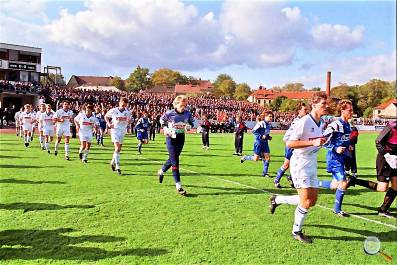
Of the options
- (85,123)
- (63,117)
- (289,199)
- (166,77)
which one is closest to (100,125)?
(63,117)

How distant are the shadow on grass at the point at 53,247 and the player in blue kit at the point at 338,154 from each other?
3.89m

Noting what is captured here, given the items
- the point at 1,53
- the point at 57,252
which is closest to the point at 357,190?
the point at 57,252

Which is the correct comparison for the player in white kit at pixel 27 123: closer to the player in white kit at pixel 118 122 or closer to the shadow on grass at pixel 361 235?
the player in white kit at pixel 118 122

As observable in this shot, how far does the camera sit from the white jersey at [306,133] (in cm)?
604

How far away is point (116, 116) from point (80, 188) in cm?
338

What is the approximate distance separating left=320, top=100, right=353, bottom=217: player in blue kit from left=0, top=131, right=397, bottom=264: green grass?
0.42 metres

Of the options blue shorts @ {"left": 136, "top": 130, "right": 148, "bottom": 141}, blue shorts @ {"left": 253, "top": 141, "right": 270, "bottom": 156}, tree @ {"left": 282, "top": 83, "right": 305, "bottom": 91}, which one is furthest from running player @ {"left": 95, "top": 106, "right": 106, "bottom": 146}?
tree @ {"left": 282, "top": 83, "right": 305, "bottom": 91}

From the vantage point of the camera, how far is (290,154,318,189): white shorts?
19.9 feet

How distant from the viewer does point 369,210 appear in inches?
324

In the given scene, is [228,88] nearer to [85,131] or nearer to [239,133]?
[239,133]

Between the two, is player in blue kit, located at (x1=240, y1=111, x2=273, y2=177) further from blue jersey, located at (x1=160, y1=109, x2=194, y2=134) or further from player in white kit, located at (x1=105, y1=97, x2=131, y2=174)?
player in white kit, located at (x1=105, y1=97, x2=131, y2=174)

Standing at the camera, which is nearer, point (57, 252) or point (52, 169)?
point (57, 252)


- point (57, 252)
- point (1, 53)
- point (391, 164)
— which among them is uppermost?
point (1, 53)

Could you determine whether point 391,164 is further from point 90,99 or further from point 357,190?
point 90,99
